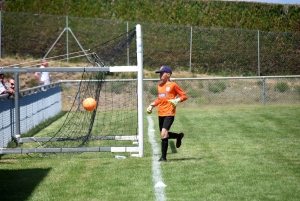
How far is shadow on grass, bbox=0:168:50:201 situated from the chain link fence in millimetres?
20257

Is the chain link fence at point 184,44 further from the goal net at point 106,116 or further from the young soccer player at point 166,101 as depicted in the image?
Result: the young soccer player at point 166,101

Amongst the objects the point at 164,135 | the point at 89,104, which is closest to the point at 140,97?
the point at 164,135

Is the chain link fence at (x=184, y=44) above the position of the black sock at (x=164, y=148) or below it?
above

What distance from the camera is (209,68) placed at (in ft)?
108

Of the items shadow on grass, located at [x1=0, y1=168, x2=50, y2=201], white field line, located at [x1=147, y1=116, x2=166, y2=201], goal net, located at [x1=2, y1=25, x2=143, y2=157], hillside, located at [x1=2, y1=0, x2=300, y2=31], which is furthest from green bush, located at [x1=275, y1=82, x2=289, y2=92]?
shadow on grass, located at [x1=0, y1=168, x2=50, y2=201]

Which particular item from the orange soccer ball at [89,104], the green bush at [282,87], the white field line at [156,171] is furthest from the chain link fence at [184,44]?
the orange soccer ball at [89,104]

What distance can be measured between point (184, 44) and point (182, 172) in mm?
21409

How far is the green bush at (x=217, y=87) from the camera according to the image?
94.3 feet

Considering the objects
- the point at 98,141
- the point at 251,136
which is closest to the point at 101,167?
the point at 98,141

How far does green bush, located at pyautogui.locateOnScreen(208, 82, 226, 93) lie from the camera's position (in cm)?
2875

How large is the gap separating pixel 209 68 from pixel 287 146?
18.3 metres

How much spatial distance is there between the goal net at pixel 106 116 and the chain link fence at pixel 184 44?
205 centimetres

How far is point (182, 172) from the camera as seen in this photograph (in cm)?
1127

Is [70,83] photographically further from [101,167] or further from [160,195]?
[160,195]
